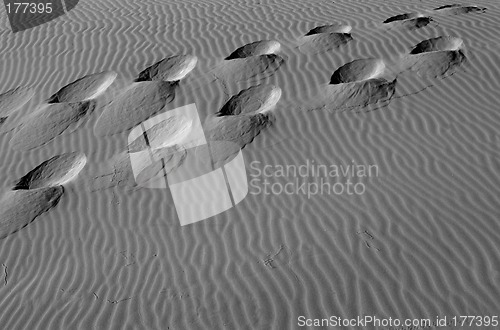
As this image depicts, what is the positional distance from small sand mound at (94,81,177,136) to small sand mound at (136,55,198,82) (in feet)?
0.78

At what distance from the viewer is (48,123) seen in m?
8.13

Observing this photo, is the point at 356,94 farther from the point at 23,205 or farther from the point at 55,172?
the point at 23,205

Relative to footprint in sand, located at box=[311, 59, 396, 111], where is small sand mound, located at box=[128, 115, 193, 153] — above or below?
below

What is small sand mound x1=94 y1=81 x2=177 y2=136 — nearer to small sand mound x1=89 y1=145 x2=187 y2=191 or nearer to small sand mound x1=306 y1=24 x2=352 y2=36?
small sand mound x1=89 y1=145 x2=187 y2=191

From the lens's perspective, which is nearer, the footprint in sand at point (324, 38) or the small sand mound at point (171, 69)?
the small sand mound at point (171, 69)

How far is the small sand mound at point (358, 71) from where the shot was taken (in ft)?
26.5

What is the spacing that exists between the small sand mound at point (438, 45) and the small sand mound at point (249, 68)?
216 centimetres

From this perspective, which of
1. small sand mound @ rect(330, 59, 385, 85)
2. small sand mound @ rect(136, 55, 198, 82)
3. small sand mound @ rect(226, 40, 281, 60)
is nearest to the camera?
small sand mound @ rect(330, 59, 385, 85)

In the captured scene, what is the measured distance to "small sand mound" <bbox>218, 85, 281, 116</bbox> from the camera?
7.68 metres

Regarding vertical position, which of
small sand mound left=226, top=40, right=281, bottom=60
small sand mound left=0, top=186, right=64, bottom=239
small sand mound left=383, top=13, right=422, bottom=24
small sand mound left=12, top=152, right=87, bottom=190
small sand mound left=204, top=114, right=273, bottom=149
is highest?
small sand mound left=383, top=13, right=422, bottom=24

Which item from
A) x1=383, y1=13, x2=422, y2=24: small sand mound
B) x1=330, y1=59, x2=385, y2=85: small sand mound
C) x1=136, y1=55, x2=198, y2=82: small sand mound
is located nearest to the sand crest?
x1=330, y1=59, x2=385, y2=85: small sand mound

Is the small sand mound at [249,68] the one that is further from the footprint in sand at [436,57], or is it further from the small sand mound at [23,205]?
the small sand mound at [23,205]

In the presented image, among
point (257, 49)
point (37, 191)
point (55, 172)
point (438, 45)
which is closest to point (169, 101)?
point (55, 172)

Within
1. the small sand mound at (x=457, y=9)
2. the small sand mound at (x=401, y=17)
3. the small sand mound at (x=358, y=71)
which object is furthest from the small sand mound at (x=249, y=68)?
the small sand mound at (x=457, y=9)
